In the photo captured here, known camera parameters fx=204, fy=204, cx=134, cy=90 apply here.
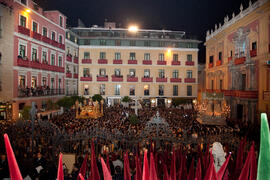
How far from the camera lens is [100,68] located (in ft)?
114

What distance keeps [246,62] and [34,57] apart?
23.0 m

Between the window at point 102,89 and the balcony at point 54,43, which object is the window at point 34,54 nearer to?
the balcony at point 54,43

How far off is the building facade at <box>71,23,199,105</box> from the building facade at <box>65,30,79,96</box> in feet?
2.91

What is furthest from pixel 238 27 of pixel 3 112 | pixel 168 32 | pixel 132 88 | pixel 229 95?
pixel 3 112

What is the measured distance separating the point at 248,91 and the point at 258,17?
23.8 ft

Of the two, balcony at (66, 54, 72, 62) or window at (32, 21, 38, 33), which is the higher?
window at (32, 21, 38, 33)

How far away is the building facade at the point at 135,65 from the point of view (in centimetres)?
3441

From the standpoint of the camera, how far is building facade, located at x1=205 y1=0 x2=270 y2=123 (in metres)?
19.0

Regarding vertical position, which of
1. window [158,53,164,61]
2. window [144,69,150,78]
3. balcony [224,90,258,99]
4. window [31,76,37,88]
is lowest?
balcony [224,90,258,99]

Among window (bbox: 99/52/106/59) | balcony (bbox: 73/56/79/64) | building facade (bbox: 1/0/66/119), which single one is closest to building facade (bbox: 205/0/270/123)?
window (bbox: 99/52/106/59)

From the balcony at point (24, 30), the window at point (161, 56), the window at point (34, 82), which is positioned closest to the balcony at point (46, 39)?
the balcony at point (24, 30)

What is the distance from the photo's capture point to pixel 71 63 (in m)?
31.6

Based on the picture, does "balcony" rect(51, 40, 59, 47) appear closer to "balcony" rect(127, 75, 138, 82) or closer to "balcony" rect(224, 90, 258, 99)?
"balcony" rect(127, 75, 138, 82)

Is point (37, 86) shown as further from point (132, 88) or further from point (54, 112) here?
point (132, 88)
